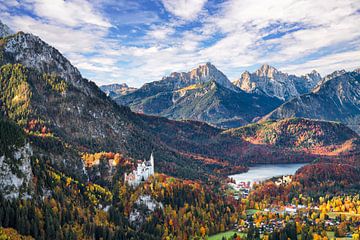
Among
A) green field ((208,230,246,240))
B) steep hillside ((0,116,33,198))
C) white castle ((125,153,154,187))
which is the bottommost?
green field ((208,230,246,240))

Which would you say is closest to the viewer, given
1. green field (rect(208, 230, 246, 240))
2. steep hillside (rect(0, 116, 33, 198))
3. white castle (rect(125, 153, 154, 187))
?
steep hillside (rect(0, 116, 33, 198))

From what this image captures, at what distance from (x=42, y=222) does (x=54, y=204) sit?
15847 mm

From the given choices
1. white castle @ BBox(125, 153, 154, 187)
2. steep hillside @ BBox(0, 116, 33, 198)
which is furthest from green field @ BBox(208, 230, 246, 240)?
steep hillside @ BBox(0, 116, 33, 198)

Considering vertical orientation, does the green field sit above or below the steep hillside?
below

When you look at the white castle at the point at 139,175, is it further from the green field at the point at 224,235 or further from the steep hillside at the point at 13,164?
the steep hillside at the point at 13,164

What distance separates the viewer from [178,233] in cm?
13525

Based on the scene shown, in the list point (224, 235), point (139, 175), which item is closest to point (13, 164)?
point (139, 175)

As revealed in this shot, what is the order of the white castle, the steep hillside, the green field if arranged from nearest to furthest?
the steep hillside → the green field → the white castle

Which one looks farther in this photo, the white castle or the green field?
the white castle

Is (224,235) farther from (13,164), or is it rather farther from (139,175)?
(13,164)

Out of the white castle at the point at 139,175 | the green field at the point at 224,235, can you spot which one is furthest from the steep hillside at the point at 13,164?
the green field at the point at 224,235

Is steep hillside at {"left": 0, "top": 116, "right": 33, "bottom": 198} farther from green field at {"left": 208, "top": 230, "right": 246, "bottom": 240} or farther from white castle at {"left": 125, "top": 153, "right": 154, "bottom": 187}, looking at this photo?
green field at {"left": 208, "top": 230, "right": 246, "bottom": 240}

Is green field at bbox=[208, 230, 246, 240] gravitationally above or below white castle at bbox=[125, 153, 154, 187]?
below

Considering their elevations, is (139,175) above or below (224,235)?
above
